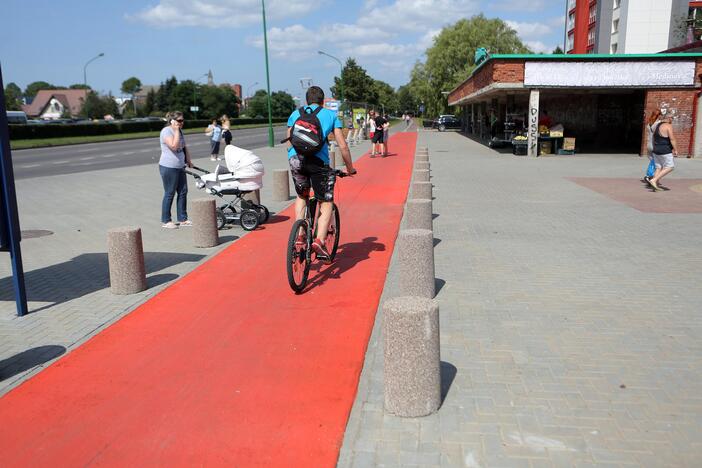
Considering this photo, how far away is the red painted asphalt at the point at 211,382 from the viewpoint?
337 cm

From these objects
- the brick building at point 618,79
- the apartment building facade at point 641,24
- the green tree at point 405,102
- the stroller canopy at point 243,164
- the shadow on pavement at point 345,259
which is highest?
the apartment building facade at point 641,24

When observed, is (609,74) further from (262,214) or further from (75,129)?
(75,129)

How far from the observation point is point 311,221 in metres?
6.47

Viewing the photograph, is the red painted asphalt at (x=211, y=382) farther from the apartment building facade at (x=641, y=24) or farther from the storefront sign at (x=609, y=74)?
the apartment building facade at (x=641, y=24)

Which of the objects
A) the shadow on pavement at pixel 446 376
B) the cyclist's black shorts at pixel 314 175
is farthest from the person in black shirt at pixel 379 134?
the shadow on pavement at pixel 446 376

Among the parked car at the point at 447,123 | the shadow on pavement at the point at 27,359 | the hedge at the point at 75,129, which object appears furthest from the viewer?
the parked car at the point at 447,123

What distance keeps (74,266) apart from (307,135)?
3677 millimetres

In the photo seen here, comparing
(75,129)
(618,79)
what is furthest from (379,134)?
(75,129)

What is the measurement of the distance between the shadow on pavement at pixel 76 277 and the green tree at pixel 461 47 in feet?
184

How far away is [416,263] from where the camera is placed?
5.69 metres

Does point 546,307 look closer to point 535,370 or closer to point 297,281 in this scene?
point 535,370

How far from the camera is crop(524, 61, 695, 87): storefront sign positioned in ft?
70.5

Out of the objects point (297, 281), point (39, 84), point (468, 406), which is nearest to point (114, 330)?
point (297, 281)

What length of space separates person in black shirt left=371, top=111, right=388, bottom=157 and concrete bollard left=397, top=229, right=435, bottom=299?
18.6m
